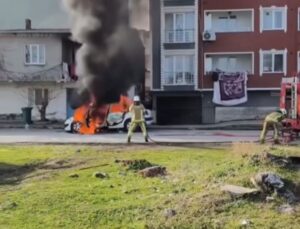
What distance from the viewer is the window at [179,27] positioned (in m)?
44.0

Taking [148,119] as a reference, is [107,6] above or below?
above

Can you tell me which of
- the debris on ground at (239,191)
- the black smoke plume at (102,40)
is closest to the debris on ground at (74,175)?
the debris on ground at (239,191)

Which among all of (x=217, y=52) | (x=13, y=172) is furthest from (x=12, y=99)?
(x=13, y=172)

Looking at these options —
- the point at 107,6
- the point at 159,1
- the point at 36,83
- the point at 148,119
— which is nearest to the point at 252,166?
the point at 107,6

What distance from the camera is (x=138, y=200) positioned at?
951cm

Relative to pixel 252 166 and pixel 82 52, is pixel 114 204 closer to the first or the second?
pixel 252 166

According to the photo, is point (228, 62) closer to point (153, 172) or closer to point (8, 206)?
point (153, 172)

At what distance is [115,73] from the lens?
23.1 metres

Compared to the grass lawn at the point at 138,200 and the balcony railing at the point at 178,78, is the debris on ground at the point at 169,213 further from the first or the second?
the balcony railing at the point at 178,78

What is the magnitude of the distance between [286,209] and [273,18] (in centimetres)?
3583

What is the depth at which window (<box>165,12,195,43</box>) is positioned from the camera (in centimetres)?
4397

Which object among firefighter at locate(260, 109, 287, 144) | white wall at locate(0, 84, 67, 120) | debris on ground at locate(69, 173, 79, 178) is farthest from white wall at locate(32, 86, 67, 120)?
debris on ground at locate(69, 173, 79, 178)

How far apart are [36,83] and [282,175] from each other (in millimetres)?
37505

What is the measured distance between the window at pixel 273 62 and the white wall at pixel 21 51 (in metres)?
14.5
